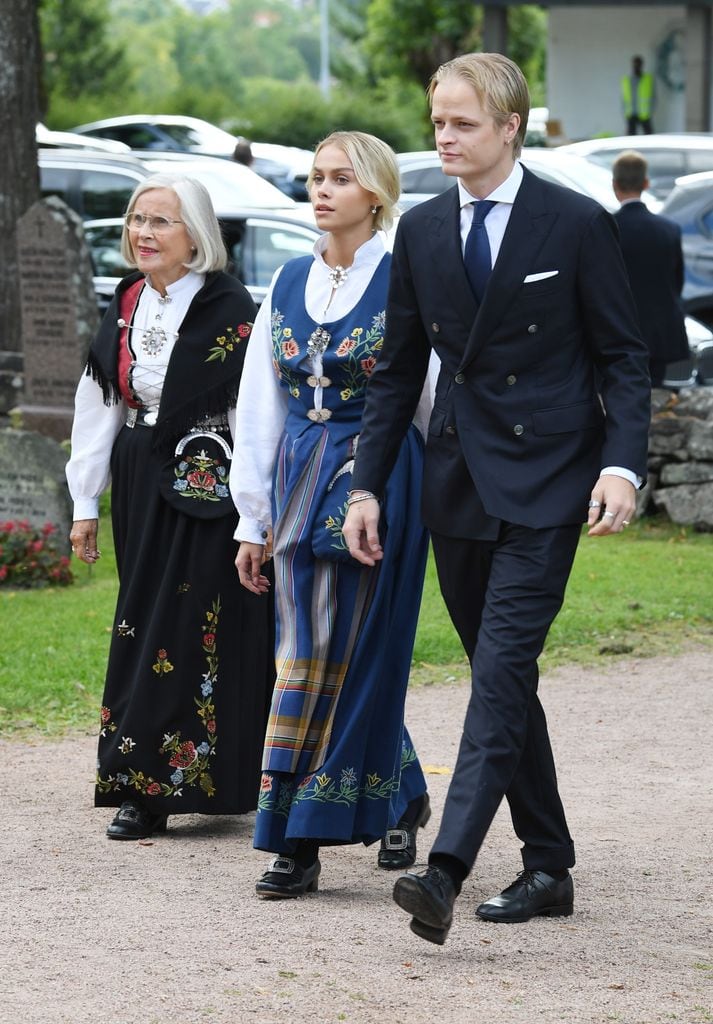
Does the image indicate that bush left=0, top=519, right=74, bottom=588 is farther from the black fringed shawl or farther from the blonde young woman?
the blonde young woman

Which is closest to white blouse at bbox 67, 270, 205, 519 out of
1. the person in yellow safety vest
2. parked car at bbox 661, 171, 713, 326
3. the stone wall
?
the stone wall

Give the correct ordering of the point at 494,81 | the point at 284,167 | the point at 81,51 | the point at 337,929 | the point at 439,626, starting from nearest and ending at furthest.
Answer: the point at 494,81 → the point at 337,929 → the point at 439,626 → the point at 284,167 → the point at 81,51

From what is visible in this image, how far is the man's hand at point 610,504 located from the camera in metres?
3.97

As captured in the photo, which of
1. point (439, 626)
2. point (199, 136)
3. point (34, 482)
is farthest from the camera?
point (199, 136)

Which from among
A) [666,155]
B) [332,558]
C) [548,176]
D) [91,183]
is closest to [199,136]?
[666,155]

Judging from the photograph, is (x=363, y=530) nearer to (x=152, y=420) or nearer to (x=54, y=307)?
(x=152, y=420)

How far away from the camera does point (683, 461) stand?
35.7 feet

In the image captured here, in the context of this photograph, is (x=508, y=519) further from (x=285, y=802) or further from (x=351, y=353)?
(x=285, y=802)

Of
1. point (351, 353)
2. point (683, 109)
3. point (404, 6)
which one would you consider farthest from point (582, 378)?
point (404, 6)

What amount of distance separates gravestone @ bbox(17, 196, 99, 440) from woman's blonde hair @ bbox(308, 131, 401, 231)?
26.1ft

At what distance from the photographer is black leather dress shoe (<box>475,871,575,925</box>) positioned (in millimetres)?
4328

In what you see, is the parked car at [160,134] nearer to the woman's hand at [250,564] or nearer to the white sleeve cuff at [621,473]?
the woman's hand at [250,564]

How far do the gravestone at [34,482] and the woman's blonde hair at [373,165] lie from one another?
214 inches

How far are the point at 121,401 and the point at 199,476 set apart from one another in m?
0.38
